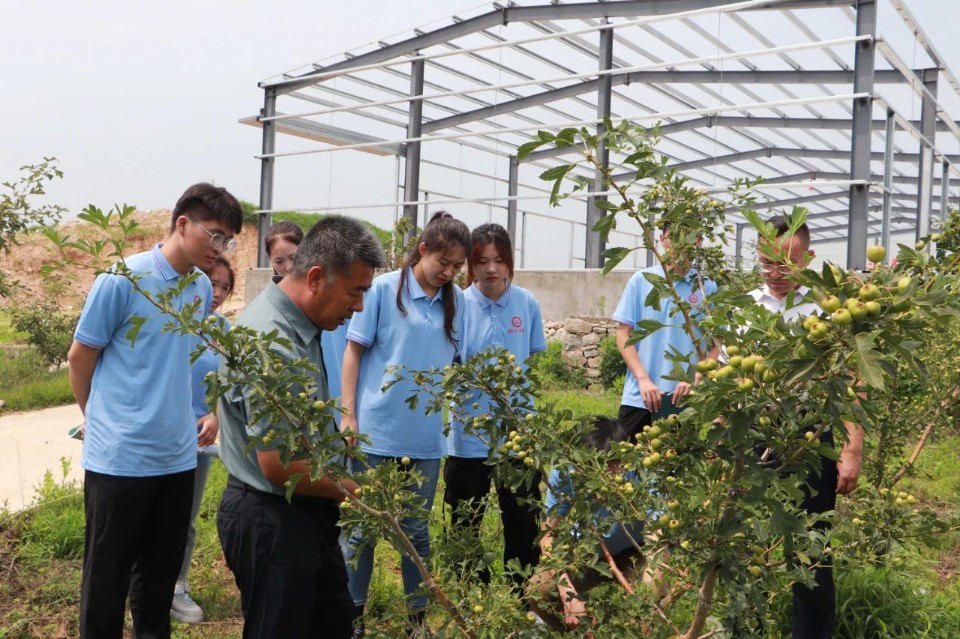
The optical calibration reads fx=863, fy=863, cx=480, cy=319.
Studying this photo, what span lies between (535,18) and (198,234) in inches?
425

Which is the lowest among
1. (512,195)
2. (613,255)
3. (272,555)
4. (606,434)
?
(272,555)

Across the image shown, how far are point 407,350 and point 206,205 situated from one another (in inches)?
39.4

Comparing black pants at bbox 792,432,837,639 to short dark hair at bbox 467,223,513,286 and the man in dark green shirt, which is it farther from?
the man in dark green shirt

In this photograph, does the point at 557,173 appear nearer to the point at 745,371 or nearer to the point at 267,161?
the point at 745,371

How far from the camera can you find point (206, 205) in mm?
2846

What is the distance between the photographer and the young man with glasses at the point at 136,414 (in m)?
2.78

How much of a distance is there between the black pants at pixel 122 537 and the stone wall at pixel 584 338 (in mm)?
8357

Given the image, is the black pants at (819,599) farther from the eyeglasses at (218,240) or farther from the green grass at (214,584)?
the eyeglasses at (218,240)

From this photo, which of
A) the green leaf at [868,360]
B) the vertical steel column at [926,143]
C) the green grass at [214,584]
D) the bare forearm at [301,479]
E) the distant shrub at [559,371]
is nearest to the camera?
the green leaf at [868,360]

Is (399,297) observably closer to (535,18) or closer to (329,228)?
(329,228)

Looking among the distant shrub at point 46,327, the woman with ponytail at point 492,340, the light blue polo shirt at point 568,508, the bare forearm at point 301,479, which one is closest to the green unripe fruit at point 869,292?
the light blue polo shirt at point 568,508

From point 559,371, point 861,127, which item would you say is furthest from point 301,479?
point 861,127

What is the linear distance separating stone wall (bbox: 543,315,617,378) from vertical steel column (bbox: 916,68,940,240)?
449 centimetres

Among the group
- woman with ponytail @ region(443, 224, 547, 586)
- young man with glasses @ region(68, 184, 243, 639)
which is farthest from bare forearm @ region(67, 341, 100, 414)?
woman with ponytail @ region(443, 224, 547, 586)
